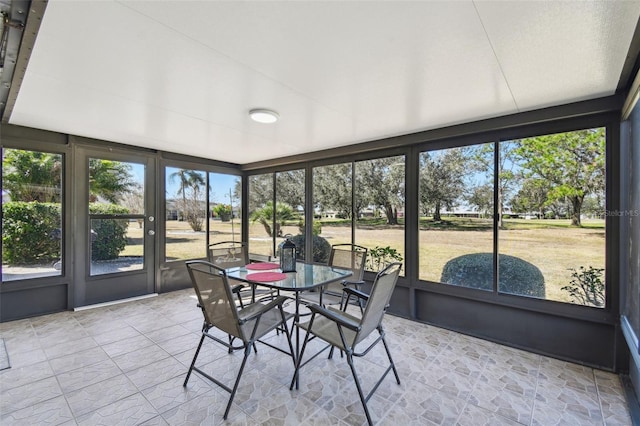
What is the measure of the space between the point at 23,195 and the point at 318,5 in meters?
4.55

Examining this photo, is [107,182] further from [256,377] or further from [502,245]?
[502,245]

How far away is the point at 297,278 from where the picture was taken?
106 inches

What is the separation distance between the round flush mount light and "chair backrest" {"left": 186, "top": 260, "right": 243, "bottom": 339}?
1641 millimetres

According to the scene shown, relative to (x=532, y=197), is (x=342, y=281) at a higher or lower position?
lower

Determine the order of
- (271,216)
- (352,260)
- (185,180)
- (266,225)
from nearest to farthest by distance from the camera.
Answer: (352,260) → (185,180) → (271,216) → (266,225)

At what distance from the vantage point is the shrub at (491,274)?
3029 mm

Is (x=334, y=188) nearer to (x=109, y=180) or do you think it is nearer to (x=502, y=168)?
(x=502, y=168)

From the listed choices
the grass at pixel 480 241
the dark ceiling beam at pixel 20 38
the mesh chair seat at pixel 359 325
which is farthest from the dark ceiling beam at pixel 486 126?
the dark ceiling beam at pixel 20 38

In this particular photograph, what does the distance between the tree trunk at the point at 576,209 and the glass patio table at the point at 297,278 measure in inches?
90.6

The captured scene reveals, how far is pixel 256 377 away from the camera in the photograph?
95.0 inches

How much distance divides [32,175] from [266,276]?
11.9 feet

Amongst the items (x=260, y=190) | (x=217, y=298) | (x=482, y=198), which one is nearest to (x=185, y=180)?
(x=260, y=190)

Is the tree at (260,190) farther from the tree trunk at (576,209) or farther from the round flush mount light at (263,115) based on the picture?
the tree trunk at (576,209)

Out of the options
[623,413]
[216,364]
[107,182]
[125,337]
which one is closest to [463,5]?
[623,413]
